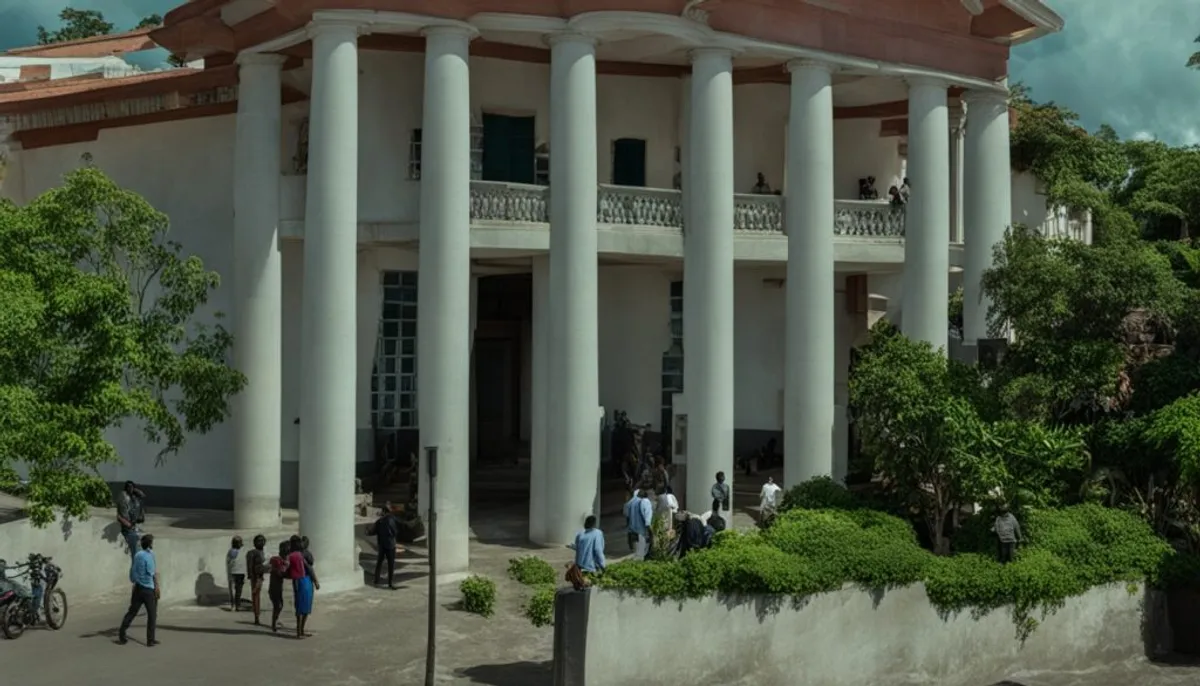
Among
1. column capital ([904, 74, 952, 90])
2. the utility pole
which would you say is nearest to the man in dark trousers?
the utility pole

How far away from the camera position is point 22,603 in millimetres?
19281

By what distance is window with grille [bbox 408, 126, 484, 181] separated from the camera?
89.1 ft

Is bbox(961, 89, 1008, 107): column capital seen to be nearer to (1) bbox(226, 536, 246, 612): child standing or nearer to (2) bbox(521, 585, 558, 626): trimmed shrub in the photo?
(2) bbox(521, 585, 558, 626): trimmed shrub

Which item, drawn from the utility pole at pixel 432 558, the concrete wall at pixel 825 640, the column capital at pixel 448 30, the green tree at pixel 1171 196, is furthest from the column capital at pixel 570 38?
the green tree at pixel 1171 196

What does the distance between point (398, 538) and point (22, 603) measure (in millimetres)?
7163

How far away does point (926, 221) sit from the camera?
28.1m

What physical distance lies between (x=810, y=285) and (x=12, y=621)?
46.2 ft

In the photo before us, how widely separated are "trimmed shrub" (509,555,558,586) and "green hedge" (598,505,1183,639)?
4.35 meters

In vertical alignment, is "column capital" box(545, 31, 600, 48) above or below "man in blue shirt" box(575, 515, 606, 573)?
above

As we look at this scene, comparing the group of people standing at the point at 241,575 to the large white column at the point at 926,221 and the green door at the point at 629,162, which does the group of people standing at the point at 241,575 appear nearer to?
the green door at the point at 629,162

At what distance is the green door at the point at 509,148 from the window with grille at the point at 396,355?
300 cm

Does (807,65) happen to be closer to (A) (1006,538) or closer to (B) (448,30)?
(B) (448,30)

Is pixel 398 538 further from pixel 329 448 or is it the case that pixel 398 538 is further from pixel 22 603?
pixel 22 603

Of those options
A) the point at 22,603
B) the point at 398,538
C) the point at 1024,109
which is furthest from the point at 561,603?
the point at 1024,109
